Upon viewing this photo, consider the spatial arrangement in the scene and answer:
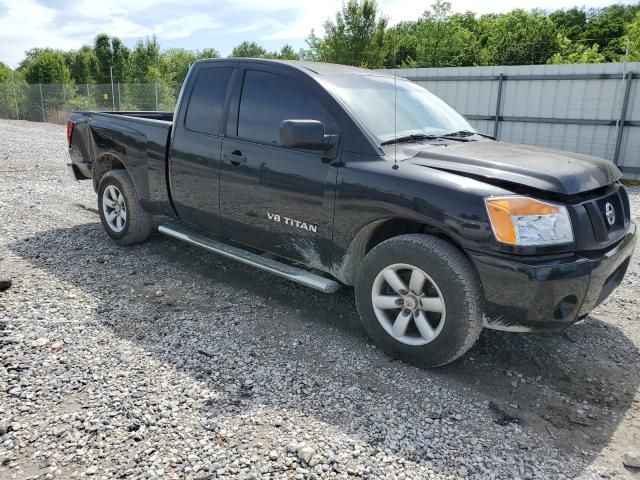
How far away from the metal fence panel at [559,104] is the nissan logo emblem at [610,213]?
30.5 ft

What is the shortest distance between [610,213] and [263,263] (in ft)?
8.10

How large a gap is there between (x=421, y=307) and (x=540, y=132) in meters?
10.7

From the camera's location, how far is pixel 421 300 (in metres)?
3.25

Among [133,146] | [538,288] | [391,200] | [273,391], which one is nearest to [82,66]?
[133,146]

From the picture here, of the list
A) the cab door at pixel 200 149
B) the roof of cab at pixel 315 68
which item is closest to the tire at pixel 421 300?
the roof of cab at pixel 315 68

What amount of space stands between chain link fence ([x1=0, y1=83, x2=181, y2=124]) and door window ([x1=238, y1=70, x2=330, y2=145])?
20.6 m

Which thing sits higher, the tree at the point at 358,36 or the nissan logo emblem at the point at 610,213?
the tree at the point at 358,36

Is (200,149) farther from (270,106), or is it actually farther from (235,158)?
(270,106)

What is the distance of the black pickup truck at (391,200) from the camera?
2949 millimetres

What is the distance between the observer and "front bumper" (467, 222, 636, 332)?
9.41ft

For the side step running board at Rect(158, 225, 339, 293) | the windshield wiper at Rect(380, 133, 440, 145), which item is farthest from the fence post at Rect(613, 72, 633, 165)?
the side step running board at Rect(158, 225, 339, 293)

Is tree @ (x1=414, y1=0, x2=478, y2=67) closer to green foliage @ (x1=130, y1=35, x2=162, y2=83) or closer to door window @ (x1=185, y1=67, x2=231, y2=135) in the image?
green foliage @ (x1=130, y1=35, x2=162, y2=83)

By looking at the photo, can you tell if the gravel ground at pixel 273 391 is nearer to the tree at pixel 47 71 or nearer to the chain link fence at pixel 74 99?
the chain link fence at pixel 74 99

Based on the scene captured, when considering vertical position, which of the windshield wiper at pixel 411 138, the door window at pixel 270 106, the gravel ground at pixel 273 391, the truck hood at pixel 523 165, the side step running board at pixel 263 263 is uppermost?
the door window at pixel 270 106
